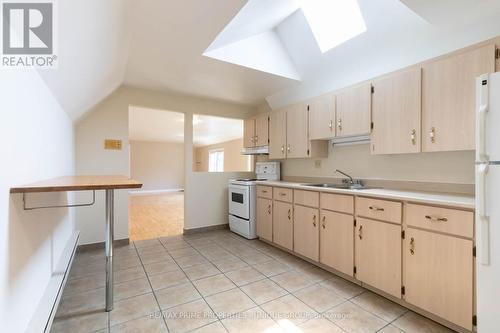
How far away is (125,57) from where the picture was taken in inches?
103

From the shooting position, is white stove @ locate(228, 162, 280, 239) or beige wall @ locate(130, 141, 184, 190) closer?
white stove @ locate(228, 162, 280, 239)

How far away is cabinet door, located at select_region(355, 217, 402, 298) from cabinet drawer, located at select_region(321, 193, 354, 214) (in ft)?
0.48

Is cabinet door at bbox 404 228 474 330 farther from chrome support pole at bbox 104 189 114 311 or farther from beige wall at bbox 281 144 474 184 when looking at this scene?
chrome support pole at bbox 104 189 114 311

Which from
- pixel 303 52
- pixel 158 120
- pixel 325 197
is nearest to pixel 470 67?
pixel 325 197

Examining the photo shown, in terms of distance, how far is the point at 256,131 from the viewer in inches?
167

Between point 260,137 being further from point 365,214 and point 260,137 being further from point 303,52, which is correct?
point 365,214

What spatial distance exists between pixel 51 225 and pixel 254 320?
72.1 inches

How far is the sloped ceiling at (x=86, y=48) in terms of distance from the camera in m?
1.40

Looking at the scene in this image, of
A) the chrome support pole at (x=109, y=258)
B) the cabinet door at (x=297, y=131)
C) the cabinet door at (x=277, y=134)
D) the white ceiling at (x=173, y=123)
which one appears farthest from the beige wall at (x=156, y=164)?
the chrome support pole at (x=109, y=258)

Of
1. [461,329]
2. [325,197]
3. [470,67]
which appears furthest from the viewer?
[325,197]

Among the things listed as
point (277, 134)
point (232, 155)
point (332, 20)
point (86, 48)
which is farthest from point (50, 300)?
point (232, 155)

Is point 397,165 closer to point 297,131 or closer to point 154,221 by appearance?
point 297,131

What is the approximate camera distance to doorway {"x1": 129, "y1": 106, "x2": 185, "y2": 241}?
15.5ft

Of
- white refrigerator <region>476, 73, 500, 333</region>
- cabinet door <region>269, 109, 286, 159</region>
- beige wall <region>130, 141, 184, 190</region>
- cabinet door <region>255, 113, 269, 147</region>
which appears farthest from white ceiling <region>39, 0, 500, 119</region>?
beige wall <region>130, 141, 184, 190</region>
